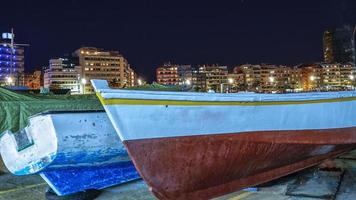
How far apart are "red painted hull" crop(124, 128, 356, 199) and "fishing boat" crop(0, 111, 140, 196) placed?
134 cm

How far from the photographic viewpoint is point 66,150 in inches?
258

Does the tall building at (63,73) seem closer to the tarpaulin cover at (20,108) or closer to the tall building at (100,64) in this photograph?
the tall building at (100,64)

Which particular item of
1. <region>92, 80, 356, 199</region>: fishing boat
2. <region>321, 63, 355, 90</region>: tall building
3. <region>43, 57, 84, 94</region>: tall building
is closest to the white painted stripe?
<region>92, 80, 356, 199</region>: fishing boat

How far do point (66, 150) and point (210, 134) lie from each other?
2322 mm

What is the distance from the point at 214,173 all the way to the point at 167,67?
171203 mm

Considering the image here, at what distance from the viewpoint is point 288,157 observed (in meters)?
7.63

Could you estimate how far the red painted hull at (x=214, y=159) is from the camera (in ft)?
19.4

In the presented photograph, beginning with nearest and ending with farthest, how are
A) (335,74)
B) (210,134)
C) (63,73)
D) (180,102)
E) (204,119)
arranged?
(180,102), (204,119), (210,134), (63,73), (335,74)

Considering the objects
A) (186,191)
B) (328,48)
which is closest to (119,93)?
(186,191)

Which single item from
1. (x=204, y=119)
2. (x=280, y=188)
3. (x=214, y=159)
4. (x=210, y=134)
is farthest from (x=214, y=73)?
(x=204, y=119)

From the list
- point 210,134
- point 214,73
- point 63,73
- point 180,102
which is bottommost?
point 210,134

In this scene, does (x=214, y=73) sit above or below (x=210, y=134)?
above

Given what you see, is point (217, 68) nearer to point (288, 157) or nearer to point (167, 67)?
point (167, 67)

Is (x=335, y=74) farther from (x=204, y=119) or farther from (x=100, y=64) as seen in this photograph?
(x=204, y=119)
